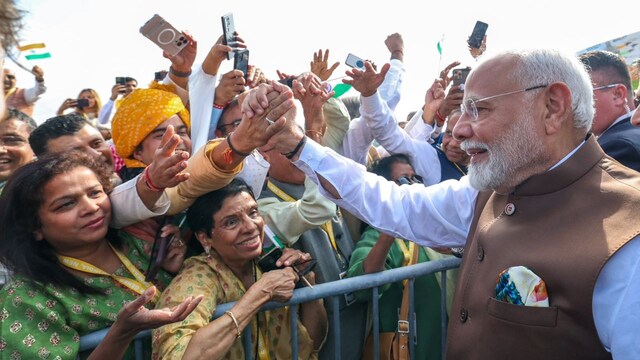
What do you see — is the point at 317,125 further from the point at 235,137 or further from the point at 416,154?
the point at 416,154

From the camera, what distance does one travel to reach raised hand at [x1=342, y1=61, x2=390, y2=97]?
351cm

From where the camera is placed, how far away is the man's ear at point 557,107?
1.85m

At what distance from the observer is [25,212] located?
7.02 feet

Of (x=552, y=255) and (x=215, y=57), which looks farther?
(x=215, y=57)

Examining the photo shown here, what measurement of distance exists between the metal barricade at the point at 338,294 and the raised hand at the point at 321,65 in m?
1.76

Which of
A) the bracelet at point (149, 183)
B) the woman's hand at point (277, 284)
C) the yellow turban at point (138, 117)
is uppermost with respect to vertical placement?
Result: the yellow turban at point (138, 117)

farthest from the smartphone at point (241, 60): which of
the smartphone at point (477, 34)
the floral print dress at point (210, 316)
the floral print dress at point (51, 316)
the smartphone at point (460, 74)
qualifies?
the smartphone at point (477, 34)

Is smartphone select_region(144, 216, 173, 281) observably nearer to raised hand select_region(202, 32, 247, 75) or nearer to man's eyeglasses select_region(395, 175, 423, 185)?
raised hand select_region(202, 32, 247, 75)

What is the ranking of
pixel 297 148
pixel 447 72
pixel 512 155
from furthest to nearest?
1. pixel 447 72
2. pixel 297 148
3. pixel 512 155

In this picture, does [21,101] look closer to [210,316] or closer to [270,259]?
[270,259]

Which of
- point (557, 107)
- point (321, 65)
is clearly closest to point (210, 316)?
point (557, 107)

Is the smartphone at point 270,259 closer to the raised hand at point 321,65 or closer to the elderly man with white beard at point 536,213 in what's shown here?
the elderly man with white beard at point 536,213

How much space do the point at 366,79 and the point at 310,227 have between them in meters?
1.27

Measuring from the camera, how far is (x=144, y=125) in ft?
9.36
